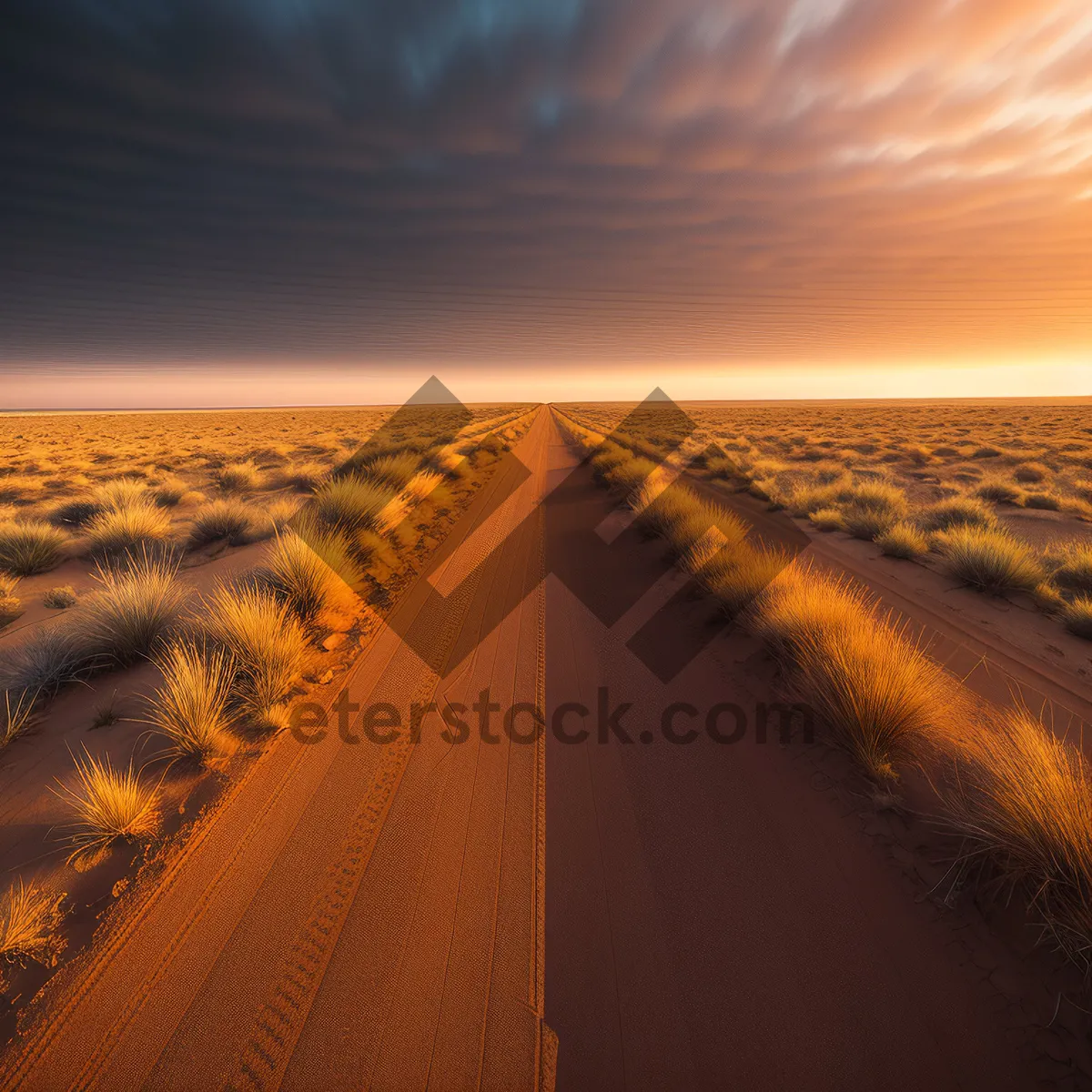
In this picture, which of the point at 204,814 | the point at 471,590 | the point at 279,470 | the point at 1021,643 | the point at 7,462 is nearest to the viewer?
the point at 204,814

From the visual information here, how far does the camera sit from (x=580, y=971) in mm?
2131

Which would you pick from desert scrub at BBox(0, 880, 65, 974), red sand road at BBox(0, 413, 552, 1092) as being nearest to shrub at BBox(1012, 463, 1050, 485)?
red sand road at BBox(0, 413, 552, 1092)

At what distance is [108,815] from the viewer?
104 inches

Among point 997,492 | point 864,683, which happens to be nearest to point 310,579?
point 864,683

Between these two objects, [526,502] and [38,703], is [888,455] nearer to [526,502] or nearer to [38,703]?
[526,502]

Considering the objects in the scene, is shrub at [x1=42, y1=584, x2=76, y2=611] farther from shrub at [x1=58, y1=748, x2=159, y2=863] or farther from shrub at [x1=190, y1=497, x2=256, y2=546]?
shrub at [x1=58, y1=748, x2=159, y2=863]

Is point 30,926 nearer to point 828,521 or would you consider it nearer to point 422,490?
point 422,490

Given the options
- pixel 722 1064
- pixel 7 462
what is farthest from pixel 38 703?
pixel 7 462

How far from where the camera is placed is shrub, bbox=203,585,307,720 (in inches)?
150

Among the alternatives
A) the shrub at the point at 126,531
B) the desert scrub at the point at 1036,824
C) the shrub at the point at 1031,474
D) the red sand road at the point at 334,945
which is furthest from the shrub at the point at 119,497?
the shrub at the point at 1031,474

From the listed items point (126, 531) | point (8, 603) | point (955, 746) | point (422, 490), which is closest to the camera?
point (955, 746)

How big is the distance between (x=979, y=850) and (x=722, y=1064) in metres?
1.70

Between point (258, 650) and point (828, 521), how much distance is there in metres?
9.98

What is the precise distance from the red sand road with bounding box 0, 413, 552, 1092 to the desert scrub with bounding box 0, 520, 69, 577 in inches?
259
